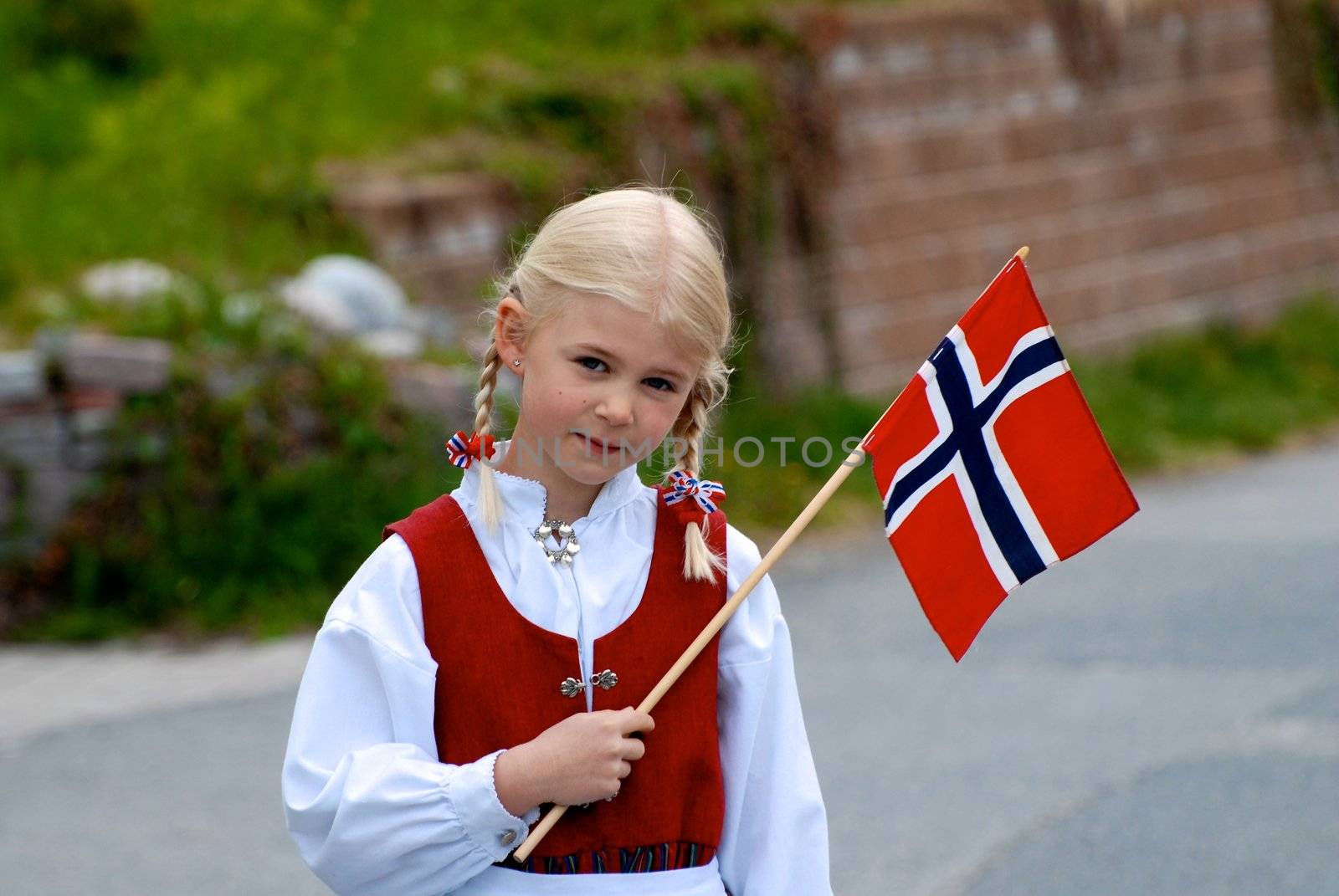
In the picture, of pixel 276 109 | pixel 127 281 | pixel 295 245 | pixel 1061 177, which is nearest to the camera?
pixel 127 281

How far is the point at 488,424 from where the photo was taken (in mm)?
2182

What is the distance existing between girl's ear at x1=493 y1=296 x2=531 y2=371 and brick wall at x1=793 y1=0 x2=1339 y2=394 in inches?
281

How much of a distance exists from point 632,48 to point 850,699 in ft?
16.2

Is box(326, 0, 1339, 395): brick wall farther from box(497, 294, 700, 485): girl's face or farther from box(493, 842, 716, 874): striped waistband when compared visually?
box(493, 842, 716, 874): striped waistband

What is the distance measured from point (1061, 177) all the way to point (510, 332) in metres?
8.91

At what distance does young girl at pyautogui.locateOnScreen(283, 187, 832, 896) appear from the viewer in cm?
198

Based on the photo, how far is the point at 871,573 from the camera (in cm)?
698

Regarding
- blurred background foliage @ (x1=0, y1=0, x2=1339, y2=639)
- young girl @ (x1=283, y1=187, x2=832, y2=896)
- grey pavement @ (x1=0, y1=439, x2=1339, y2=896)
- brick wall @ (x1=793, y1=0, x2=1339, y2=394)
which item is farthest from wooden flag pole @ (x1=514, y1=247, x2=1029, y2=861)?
brick wall @ (x1=793, y1=0, x2=1339, y2=394)

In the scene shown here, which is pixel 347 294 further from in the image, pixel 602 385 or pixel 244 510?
pixel 602 385

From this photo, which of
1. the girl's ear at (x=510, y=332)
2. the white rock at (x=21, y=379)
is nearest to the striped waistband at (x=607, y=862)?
the girl's ear at (x=510, y=332)

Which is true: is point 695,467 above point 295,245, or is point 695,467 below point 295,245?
below

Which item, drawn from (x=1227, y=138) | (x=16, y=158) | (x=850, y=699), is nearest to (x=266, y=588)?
(x=850, y=699)

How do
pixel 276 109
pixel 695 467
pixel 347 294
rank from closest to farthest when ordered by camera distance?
pixel 695 467, pixel 347 294, pixel 276 109

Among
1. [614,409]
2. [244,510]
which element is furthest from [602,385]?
[244,510]
